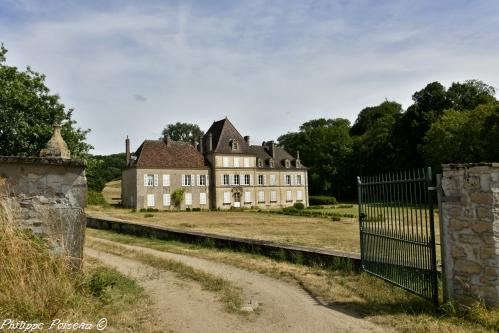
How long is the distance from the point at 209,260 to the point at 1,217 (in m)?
5.33

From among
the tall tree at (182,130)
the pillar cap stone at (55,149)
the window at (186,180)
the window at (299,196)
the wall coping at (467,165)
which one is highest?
the tall tree at (182,130)

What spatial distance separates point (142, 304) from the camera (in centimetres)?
597

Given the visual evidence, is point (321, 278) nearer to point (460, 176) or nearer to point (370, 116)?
point (460, 176)

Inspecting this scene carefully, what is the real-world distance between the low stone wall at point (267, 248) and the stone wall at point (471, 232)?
266 cm

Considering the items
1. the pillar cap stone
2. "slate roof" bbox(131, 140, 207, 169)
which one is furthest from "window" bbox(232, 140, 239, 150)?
the pillar cap stone

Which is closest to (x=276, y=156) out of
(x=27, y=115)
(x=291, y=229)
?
(x=291, y=229)

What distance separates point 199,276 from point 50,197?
3.13m

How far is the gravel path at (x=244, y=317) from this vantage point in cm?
520

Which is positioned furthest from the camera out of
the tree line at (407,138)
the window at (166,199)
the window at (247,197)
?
the window at (247,197)

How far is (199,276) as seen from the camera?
7996 mm

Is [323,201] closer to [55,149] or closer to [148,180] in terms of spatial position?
[148,180]

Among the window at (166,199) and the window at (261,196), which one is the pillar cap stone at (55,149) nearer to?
the window at (166,199)

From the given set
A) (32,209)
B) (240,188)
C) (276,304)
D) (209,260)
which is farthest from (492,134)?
(32,209)

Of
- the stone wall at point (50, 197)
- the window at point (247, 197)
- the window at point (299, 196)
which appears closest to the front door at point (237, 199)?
the window at point (247, 197)
